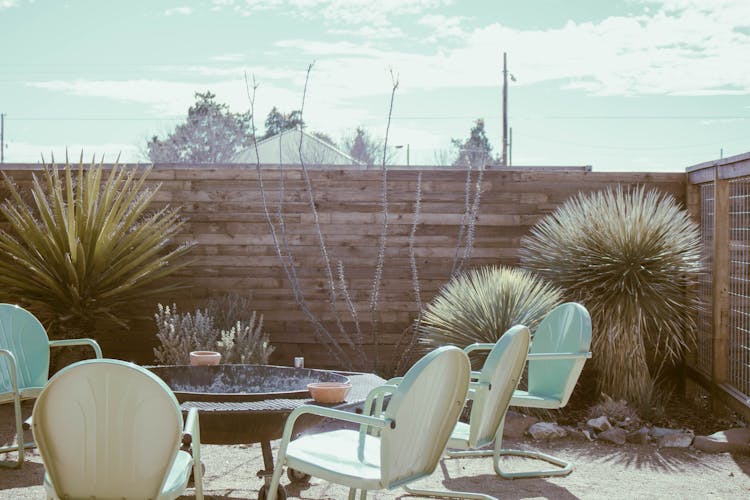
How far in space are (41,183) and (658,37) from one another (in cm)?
604

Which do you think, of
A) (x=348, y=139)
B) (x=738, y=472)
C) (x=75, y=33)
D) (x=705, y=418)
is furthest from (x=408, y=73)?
(x=348, y=139)

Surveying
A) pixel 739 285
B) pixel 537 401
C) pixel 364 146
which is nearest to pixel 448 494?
pixel 537 401

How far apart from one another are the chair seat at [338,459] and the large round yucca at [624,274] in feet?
9.40

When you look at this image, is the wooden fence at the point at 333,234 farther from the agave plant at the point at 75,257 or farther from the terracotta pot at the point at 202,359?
the terracotta pot at the point at 202,359

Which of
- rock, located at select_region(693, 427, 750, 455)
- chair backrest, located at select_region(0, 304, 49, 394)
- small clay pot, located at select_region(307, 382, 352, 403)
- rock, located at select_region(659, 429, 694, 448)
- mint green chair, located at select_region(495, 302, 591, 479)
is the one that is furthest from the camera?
rock, located at select_region(659, 429, 694, 448)

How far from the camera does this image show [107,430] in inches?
88.4

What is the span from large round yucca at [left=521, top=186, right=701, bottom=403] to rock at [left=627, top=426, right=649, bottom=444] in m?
0.64

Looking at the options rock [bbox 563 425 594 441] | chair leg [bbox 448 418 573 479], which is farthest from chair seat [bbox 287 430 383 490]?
rock [bbox 563 425 594 441]

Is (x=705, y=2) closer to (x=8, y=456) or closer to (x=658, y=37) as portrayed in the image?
(x=658, y=37)

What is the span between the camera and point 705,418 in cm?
544

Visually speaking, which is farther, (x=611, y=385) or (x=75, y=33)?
(x=75, y=33)

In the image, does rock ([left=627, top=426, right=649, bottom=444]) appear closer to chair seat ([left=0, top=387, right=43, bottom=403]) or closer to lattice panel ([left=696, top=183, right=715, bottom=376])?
lattice panel ([left=696, top=183, right=715, bottom=376])

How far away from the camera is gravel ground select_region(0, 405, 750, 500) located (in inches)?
150

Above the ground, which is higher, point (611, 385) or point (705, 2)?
point (705, 2)
